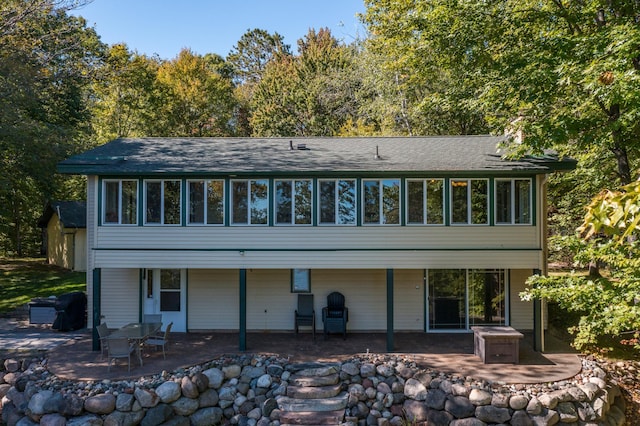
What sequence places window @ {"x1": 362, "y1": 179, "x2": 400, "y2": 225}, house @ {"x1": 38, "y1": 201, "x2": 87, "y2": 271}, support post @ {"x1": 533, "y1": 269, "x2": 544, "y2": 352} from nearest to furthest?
support post @ {"x1": 533, "y1": 269, "x2": 544, "y2": 352}, window @ {"x1": 362, "y1": 179, "x2": 400, "y2": 225}, house @ {"x1": 38, "y1": 201, "x2": 87, "y2": 271}

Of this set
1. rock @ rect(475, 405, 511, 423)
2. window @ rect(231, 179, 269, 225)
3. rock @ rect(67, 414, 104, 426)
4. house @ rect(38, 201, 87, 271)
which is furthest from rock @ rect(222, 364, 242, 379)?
house @ rect(38, 201, 87, 271)

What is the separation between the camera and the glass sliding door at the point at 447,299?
10914 mm

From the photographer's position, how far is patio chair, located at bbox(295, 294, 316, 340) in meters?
10.6

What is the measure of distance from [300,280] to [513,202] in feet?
19.1

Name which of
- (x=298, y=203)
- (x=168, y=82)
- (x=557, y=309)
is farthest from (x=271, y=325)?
(x=168, y=82)

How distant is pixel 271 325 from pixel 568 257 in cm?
1479

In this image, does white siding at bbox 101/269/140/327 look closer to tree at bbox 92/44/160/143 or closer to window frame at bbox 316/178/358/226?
window frame at bbox 316/178/358/226

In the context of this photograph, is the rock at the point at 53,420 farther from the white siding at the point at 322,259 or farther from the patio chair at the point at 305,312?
the patio chair at the point at 305,312

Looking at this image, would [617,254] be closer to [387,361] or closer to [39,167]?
[387,361]

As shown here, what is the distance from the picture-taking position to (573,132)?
31.2ft

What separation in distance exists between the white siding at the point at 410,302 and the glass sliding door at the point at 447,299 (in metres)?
0.24

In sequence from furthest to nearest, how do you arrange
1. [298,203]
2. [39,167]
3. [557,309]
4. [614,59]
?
[39,167] → [557,309] → [298,203] → [614,59]

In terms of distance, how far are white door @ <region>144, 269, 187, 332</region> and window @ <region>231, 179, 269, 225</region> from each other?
7.90ft

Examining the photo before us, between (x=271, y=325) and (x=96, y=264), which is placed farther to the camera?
(x=271, y=325)
